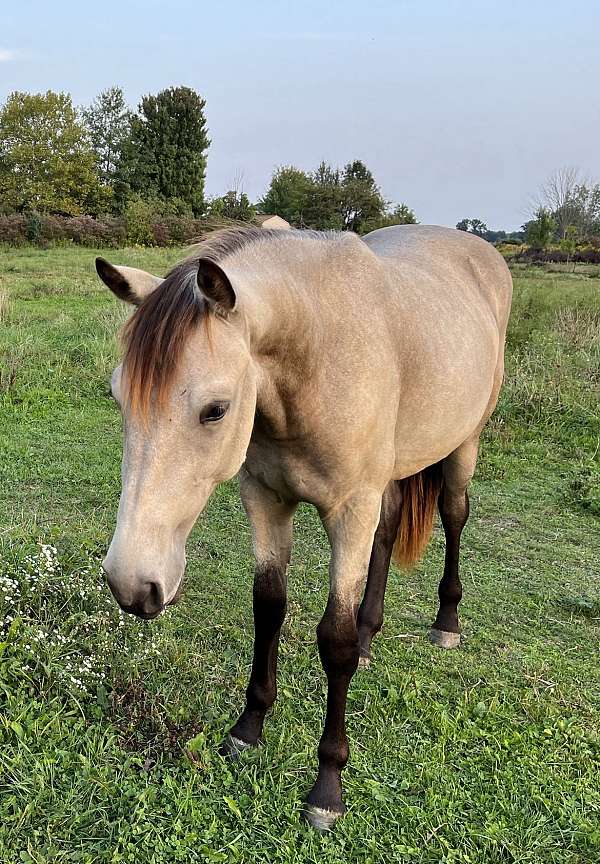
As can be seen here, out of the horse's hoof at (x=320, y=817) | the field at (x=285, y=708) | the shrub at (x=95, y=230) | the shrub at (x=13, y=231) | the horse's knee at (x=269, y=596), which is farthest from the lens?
the shrub at (x=95, y=230)

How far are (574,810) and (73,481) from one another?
4.10 m

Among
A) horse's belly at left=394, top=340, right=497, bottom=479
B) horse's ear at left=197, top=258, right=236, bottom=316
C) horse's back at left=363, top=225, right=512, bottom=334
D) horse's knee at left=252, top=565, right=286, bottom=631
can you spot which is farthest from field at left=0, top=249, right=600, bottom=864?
horse's back at left=363, top=225, right=512, bottom=334

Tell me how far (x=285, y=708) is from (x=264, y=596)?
0.57 m

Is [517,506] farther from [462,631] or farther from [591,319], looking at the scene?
[591,319]

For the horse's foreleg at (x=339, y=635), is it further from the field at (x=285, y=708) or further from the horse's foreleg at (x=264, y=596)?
the horse's foreleg at (x=264, y=596)

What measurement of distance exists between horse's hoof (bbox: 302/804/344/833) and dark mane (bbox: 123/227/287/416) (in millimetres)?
1633

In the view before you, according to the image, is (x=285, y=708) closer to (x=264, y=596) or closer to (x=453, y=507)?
(x=264, y=596)

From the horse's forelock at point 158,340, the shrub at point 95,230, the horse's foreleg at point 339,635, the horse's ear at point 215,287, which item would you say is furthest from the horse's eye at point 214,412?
the shrub at point 95,230

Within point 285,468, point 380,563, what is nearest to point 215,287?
point 285,468

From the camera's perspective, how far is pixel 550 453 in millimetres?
6363

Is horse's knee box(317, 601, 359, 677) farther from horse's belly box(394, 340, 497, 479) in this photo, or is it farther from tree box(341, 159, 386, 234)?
tree box(341, 159, 386, 234)

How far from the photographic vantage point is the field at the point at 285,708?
2.12 m

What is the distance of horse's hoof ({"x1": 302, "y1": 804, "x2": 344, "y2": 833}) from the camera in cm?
223

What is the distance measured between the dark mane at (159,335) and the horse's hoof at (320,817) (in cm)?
163
